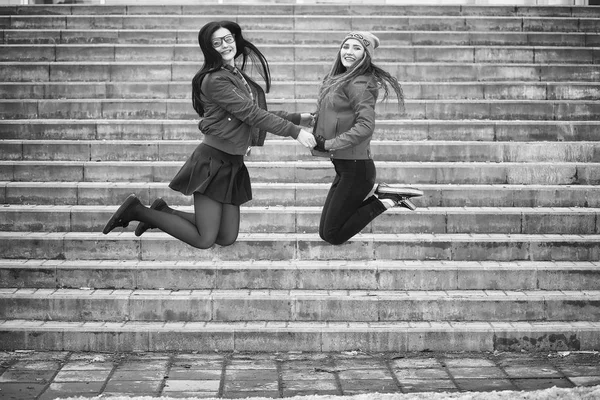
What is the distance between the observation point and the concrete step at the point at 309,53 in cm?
1132

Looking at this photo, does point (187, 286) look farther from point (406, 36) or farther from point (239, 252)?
point (406, 36)

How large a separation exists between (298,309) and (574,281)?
256 cm

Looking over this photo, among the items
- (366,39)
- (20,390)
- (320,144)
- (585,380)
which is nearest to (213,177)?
(320,144)

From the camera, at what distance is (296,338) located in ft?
24.8

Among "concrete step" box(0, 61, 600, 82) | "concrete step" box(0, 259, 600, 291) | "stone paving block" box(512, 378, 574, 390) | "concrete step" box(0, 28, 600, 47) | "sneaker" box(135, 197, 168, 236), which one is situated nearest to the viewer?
"sneaker" box(135, 197, 168, 236)

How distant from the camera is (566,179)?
9.38 metres

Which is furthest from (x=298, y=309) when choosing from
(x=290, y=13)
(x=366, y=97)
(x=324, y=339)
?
(x=290, y=13)

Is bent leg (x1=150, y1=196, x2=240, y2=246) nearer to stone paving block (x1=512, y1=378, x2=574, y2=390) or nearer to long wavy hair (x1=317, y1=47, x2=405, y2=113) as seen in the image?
long wavy hair (x1=317, y1=47, x2=405, y2=113)

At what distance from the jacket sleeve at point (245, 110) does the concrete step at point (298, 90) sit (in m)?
4.77

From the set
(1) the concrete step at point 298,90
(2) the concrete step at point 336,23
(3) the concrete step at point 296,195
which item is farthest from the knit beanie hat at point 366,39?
(2) the concrete step at point 336,23

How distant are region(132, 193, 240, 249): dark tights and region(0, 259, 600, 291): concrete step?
188 centimetres

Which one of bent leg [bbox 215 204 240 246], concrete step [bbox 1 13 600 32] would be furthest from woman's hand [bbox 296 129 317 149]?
concrete step [bbox 1 13 600 32]

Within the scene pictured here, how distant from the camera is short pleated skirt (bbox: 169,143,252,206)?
19.8ft

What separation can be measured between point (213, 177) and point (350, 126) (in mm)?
1014
